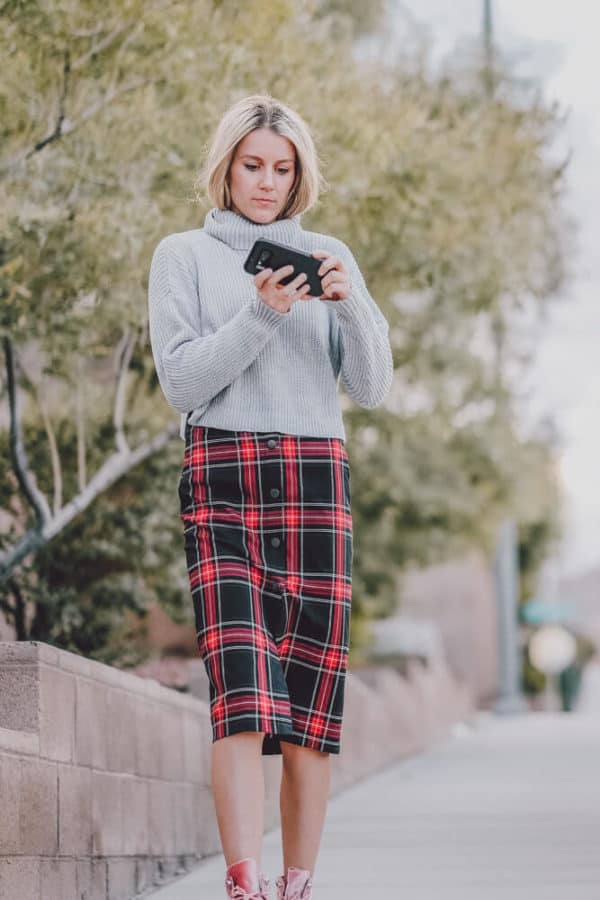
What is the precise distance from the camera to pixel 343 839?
318 inches

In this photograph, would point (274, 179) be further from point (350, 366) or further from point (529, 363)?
point (529, 363)

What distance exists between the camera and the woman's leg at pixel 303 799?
15.2 ft

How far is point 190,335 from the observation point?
461cm

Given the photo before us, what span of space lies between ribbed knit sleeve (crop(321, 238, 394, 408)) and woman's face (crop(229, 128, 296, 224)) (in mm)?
230

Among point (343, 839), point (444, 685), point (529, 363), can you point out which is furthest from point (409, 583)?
point (343, 839)

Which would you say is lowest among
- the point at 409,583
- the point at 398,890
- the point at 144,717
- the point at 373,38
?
the point at 398,890

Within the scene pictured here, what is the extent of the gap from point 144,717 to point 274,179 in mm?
2544

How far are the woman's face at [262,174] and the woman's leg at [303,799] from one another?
4.44 feet

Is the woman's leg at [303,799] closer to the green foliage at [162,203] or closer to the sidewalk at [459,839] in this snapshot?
the sidewalk at [459,839]

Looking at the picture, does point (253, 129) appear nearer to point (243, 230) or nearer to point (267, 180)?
point (267, 180)

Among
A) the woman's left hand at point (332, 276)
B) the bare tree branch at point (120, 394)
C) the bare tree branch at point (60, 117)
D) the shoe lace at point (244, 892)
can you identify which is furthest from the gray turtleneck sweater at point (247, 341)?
the bare tree branch at point (120, 394)

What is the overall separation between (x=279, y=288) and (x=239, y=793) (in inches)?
47.3

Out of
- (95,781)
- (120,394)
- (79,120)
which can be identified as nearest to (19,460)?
(120,394)

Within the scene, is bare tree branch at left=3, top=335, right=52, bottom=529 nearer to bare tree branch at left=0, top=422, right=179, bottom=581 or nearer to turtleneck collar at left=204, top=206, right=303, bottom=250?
bare tree branch at left=0, top=422, right=179, bottom=581
